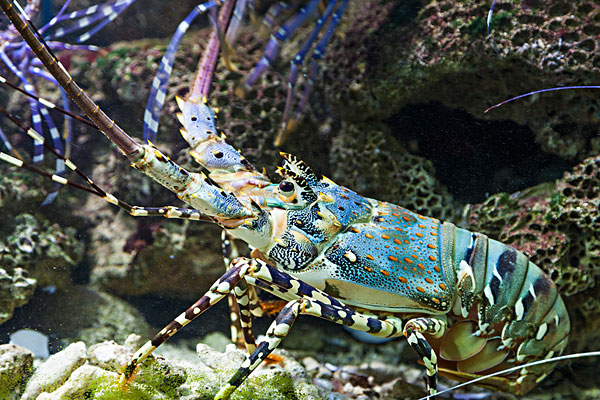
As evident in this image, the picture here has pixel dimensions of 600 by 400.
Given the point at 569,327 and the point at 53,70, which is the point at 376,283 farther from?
the point at 53,70

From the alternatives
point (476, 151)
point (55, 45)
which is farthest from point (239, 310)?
point (55, 45)

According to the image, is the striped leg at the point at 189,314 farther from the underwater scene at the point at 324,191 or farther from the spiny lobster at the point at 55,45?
the spiny lobster at the point at 55,45

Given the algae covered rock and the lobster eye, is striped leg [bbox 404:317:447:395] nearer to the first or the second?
the algae covered rock

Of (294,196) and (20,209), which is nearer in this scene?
(294,196)

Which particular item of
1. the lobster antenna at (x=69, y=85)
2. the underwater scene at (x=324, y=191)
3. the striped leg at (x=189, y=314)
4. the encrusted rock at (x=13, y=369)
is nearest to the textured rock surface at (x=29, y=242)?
the underwater scene at (x=324, y=191)

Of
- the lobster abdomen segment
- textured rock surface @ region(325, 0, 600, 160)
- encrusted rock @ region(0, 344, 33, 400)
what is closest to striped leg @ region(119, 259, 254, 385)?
encrusted rock @ region(0, 344, 33, 400)

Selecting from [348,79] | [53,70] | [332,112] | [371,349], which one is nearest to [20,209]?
[53,70]
